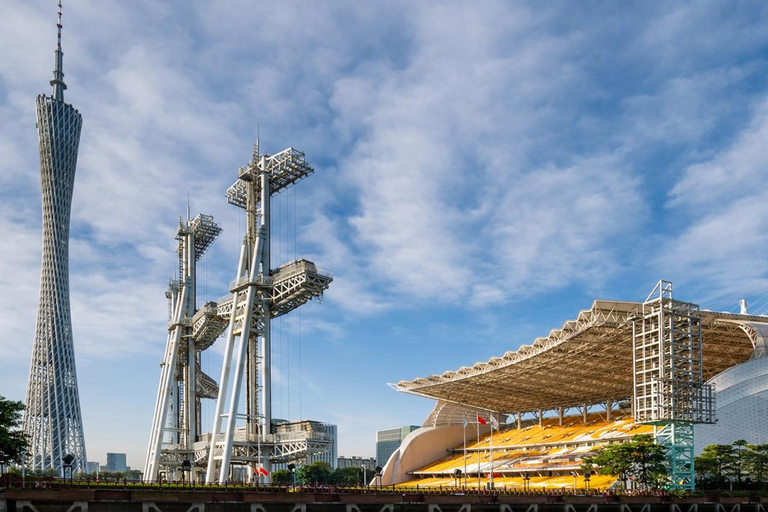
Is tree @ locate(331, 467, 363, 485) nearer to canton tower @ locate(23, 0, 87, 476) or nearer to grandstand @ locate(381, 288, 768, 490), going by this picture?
grandstand @ locate(381, 288, 768, 490)

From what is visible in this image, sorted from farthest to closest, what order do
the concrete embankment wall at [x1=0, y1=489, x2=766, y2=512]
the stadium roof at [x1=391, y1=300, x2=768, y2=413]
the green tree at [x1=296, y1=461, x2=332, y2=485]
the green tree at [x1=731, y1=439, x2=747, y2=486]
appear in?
the green tree at [x1=296, y1=461, x2=332, y2=485], the stadium roof at [x1=391, y1=300, x2=768, y2=413], the green tree at [x1=731, y1=439, x2=747, y2=486], the concrete embankment wall at [x1=0, y1=489, x2=766, y2=512]

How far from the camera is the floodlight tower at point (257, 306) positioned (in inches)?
2645

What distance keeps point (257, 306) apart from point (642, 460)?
136ft

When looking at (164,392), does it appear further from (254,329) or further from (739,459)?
(739,459)

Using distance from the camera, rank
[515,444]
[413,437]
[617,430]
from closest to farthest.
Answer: [617,430]
[515,444]
[413,437]

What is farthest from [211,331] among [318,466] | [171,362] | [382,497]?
[318,466]

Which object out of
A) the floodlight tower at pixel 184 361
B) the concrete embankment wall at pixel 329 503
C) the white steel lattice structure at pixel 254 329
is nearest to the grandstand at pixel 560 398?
the concrete embankment wall at pixel 329 503

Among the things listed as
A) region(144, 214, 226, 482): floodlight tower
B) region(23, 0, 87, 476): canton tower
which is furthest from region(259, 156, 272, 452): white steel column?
region(23, 0, 87, 476): canton tower

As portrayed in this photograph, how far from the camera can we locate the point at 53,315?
13438cm

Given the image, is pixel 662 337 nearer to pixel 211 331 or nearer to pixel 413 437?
pixel 211 331

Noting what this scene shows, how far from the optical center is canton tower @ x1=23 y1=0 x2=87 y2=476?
13338 cm

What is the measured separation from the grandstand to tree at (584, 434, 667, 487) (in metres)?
2.13

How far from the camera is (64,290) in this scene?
5320 inches

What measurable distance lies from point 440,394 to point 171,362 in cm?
5918
